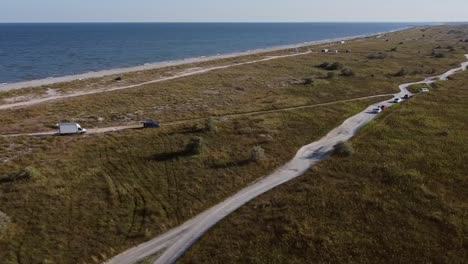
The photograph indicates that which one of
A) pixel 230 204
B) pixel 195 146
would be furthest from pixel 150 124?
pixel 230 204

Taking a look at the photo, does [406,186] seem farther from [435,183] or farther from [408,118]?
[408,118]

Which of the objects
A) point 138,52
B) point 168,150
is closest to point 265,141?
point 168,150

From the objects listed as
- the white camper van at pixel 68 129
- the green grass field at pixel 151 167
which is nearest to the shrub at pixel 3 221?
the green grass field at pixel 151 167

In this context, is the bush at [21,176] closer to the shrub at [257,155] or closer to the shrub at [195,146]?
the shrub at [195,146]

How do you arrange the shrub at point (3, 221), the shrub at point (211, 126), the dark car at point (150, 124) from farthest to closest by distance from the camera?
the dark car at point (150, 124)
the shrub at point (211, 126)
the shrub at point (3, 221)

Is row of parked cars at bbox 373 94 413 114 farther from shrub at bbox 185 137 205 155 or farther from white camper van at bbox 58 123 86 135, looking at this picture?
white camper van at bbox 58 123 86 135
